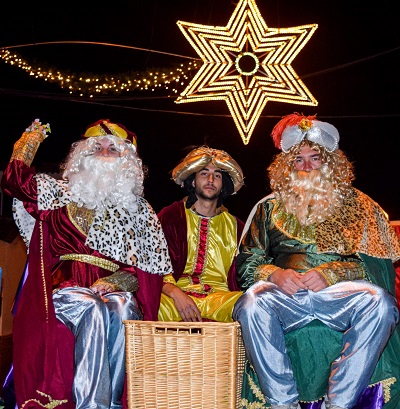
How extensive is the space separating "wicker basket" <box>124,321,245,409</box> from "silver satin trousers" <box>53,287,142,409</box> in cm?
23

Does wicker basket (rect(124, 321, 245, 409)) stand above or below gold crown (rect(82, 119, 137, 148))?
below

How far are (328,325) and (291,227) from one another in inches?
29.1

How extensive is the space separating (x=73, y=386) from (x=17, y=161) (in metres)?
1.49

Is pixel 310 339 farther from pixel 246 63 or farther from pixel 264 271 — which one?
pixel 246 63

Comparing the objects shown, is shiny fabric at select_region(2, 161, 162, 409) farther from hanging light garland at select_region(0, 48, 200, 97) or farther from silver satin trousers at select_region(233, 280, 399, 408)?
hanging light garland at select_region(0, 48, 200, 97)

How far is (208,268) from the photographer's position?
563 centimetres

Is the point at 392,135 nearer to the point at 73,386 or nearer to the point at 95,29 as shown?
the point at 95,29

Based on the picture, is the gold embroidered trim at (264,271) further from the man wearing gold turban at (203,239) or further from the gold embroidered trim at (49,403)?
the gold embroidered trim at (49,403)

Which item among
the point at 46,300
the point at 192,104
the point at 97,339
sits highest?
the point at 192,104

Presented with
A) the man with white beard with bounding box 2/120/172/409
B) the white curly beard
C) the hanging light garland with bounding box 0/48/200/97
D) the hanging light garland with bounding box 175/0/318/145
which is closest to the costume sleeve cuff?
the man with white beard with bounding box 2/120/172/409

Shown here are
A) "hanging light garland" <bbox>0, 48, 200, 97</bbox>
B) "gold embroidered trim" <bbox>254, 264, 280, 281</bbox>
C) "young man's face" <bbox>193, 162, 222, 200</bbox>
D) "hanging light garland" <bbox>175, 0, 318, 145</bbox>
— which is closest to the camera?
"gold embroidered trim" <bbox>254, 264, 280, 281</bbox>

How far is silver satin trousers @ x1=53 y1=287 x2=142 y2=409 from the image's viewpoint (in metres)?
4.45

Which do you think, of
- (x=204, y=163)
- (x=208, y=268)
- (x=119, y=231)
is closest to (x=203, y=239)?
(x=208, y=268)

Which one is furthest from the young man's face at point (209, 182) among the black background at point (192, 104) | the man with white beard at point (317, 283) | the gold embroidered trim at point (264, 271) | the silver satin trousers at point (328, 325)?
the black background at point (192, 104)
